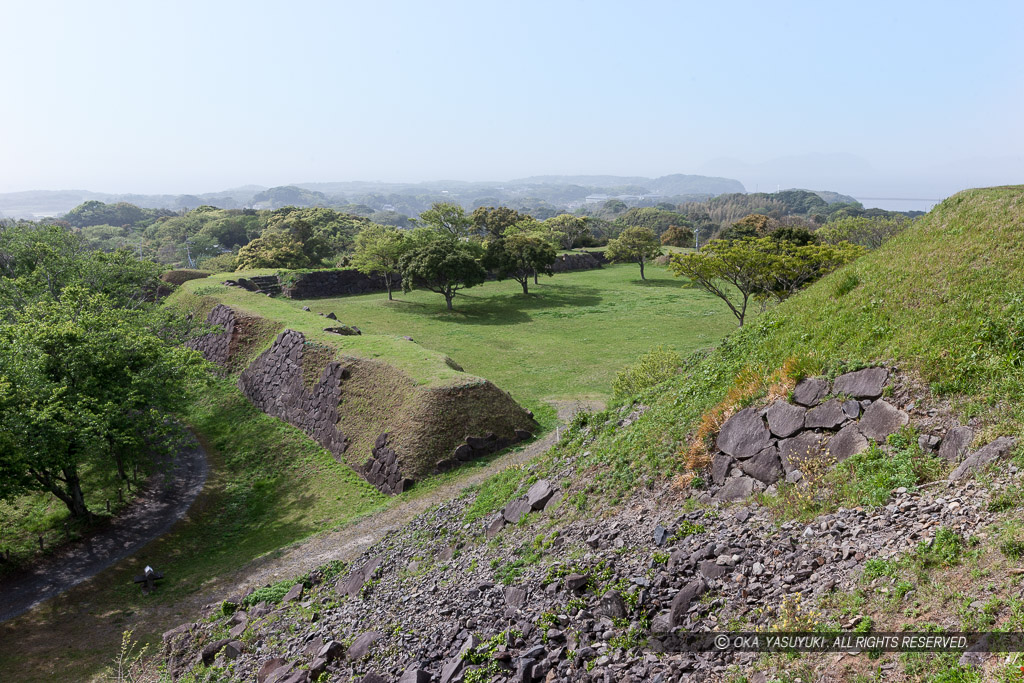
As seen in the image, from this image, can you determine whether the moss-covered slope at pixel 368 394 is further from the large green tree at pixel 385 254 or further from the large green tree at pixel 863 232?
the large green tree at pixel 863 232

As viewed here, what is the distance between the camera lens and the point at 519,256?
5212 centimetres

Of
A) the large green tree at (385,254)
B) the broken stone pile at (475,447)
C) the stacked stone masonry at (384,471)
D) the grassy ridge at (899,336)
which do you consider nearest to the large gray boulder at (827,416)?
the grassy ridge at (899,336)

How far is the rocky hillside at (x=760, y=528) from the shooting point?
20.4 feet

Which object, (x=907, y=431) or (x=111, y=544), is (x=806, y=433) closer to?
(x=907, y=431)

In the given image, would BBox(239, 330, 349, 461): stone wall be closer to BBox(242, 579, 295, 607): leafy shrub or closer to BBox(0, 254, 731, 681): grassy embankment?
BBox(0, 254, 731, 681): grassy embankment

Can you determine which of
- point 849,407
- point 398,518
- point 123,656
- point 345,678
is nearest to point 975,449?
point 849,407

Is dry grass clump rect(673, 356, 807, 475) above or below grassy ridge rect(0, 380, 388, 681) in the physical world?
above

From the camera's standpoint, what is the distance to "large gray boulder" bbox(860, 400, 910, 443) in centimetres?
832

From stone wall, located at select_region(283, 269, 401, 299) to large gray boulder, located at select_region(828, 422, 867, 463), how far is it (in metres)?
53.1

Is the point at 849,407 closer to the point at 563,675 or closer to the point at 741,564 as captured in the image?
the point at 741,564

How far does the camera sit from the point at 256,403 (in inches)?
1115

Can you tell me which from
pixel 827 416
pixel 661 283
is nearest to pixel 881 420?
pixel 827 416

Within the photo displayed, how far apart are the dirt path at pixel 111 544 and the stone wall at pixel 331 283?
33967mm

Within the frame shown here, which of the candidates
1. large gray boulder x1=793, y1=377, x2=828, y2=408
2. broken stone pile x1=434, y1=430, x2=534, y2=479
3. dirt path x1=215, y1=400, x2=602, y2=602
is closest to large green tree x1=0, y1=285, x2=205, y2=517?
dirt path x1=215, y1=400, x2=602, y2=602
